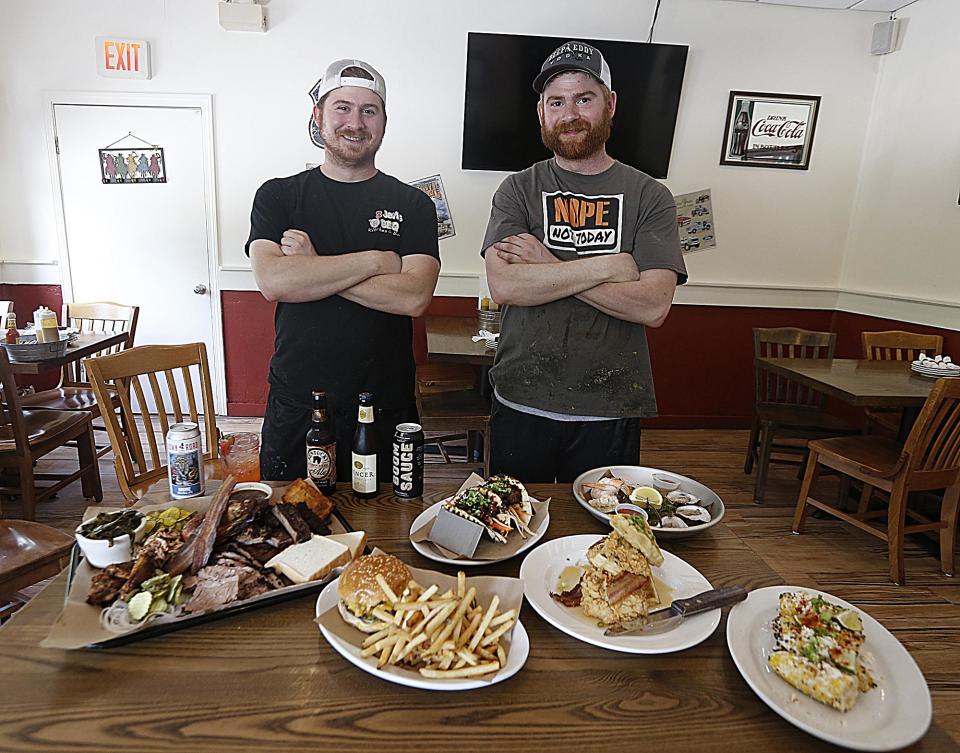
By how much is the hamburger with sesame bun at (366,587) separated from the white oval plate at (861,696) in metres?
0.49

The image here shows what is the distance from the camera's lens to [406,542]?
42.4 inches

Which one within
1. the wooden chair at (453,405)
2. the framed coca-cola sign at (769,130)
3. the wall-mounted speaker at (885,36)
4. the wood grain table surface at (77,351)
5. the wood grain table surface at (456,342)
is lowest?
the wooden chair at (453,405)

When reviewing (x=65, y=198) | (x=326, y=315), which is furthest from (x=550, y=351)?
(x=65, y=198)

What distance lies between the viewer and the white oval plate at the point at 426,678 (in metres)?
0.72

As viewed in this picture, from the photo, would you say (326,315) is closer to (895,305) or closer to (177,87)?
(177,87)

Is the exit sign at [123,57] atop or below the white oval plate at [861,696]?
atop

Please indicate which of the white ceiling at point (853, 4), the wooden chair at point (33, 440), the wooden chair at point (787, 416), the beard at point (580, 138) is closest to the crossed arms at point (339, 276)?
the beard at point (580, 138)

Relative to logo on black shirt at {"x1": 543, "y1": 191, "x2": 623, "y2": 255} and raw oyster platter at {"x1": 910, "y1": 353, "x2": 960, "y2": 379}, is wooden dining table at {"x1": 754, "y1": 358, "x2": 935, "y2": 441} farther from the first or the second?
logo on black shirt at {"x1": 543, "y1": 191, "x2": 623, "y2": 255}

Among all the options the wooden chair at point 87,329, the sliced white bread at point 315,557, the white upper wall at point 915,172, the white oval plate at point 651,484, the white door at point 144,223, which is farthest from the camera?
the white door at point 144,223

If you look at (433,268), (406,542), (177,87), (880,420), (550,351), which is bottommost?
(880,420)

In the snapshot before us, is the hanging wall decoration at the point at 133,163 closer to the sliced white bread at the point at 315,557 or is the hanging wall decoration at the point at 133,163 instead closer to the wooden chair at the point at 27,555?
the wooden chair at the point at 27,555

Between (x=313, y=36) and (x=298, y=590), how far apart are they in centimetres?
395

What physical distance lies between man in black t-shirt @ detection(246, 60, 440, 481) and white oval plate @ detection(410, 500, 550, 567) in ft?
1.73

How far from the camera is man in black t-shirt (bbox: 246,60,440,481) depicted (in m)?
1.64
